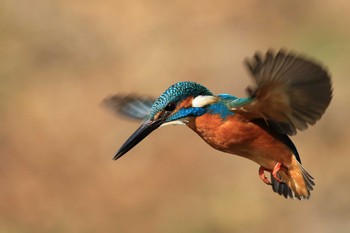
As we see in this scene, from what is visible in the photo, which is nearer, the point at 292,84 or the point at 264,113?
the point at 292,84

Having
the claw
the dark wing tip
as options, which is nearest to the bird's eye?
the dark wing tip

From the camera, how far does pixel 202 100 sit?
2.87 m

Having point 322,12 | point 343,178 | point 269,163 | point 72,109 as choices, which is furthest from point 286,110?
point 322,12

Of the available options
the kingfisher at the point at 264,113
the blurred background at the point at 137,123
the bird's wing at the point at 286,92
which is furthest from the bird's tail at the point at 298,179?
the blurred background at the point at 137,123

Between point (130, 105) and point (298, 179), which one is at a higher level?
point (130, 105)

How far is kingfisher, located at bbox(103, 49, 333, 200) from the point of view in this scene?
2.60 meters

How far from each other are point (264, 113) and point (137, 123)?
433cm

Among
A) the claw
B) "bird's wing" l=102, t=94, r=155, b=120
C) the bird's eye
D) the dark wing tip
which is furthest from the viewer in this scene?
"bird's wing" l=102, t=94, r=155, b=120

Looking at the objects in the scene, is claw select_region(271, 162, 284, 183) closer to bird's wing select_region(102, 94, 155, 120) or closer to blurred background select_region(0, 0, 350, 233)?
bird's wing select_region(102, 94, 155, 120)

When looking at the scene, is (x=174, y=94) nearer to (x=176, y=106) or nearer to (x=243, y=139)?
(x=176, y=106)

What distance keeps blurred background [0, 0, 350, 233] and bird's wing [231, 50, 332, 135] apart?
4.62 m

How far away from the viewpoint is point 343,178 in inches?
305

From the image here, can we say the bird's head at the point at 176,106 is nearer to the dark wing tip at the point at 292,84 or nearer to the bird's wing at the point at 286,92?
the bird's wing at the point at 286,92

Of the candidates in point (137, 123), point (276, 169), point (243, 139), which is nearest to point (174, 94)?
point (243, 139)
